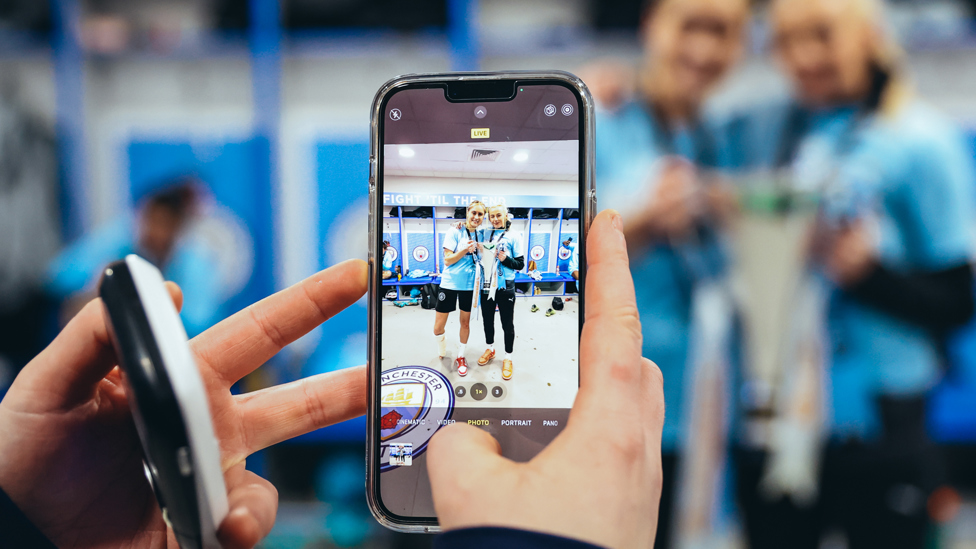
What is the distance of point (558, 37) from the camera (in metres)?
1.55

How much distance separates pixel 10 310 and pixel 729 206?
91.6 inches

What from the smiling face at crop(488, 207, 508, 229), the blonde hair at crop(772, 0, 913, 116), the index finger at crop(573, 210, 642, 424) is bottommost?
the index finger at crop(573, 210, 642, 424)

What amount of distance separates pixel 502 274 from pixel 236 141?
1.54m

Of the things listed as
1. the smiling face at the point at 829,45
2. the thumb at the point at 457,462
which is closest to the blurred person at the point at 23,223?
the thumb at the point at 457,462

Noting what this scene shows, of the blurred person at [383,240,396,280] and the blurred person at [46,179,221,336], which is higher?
the blurred person at [383,240,396,280]

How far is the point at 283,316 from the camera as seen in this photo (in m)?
0.58

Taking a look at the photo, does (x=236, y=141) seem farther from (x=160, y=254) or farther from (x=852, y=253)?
(x=852, y=253)

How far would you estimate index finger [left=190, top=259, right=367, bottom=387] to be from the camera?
0.57 meters

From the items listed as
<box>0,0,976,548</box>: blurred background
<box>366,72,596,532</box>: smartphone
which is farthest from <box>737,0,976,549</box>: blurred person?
<box>366,72,596,532</box>: smartphone

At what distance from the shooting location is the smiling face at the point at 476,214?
55 centimetres

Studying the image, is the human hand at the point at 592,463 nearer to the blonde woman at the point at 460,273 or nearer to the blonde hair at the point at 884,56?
the blonde woman at the point at 460,273

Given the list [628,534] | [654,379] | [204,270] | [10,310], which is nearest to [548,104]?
[654,379]

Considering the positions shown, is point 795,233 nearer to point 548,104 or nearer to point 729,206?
point 729,206

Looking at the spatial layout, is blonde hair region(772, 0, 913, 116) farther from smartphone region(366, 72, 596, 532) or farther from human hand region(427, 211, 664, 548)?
human hand region(427, 211, 664, 548)
